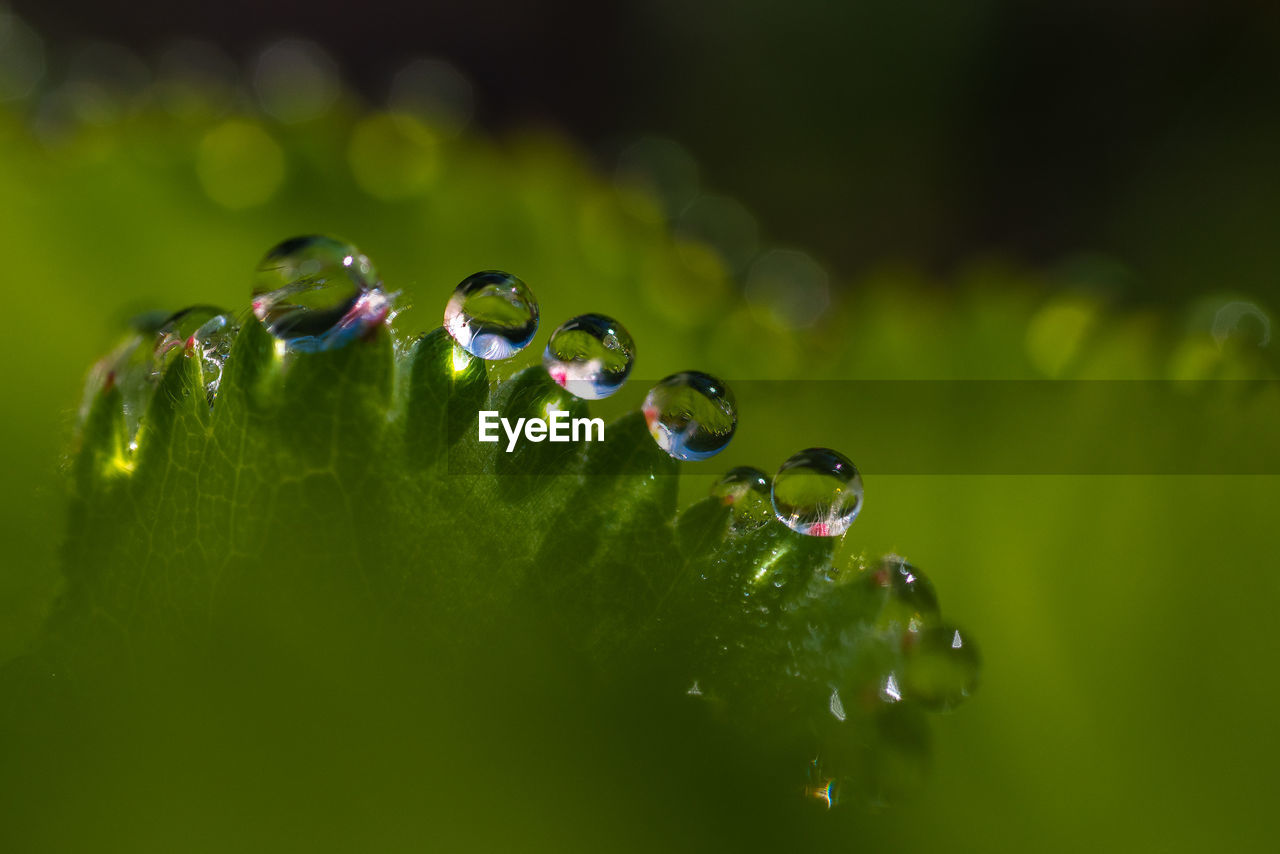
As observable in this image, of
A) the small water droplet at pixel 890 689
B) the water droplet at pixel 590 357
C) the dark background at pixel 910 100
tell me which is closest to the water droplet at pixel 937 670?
the small water droplet at pixel 890 689

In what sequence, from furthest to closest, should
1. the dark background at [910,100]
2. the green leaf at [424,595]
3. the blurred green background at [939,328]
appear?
the dark background at [910,100] < the blurred green background at [939,328] < the green leaf at [424,595]

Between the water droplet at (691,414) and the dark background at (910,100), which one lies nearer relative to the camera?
the water droplet at (691,414)

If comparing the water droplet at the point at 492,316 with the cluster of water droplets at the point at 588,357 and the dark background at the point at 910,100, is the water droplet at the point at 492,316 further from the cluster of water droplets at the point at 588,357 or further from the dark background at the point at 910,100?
the dark background at the point at 910,100

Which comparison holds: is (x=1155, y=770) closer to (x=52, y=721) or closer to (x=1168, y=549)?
(x=1168, y=549)

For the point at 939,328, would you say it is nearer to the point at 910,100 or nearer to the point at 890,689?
the point at 890,689

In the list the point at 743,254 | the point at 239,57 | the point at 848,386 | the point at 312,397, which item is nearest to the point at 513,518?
the point at 312,397

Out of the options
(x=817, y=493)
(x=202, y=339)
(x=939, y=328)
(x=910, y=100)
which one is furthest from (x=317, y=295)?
(x=910, y=100)

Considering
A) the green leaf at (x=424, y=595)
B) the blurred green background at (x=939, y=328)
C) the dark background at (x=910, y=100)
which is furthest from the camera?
the dark background at (x=910, y=100)
